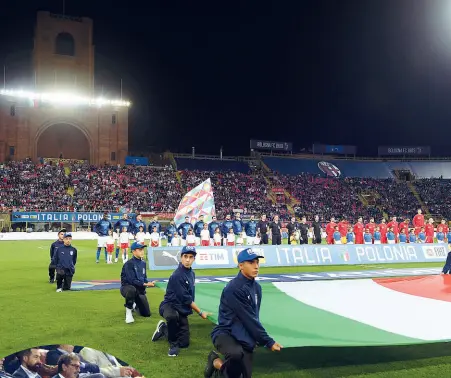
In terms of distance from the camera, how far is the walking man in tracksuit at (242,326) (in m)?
4.86

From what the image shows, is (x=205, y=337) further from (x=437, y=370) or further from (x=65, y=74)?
(x=65, y=74)

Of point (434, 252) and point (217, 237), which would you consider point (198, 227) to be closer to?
point (217, 237)

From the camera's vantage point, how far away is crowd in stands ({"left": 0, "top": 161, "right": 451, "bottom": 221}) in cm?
4388

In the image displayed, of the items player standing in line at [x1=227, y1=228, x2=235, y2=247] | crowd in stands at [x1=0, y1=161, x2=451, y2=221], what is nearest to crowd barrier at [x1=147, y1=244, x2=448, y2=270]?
player standing in line at [x1=227, y1=228, x2=235, y2=247]

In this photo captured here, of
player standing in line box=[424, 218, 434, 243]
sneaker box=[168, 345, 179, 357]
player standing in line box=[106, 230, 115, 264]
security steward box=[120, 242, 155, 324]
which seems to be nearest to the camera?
sneaker box=[168, 345, 179, 357]

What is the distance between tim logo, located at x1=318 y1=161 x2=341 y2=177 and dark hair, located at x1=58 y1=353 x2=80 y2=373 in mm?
62190

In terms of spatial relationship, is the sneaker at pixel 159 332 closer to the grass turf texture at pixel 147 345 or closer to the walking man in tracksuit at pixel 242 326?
the grass turf texture at pixel 147 345

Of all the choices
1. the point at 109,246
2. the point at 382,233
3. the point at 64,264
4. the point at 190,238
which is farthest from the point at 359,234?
the point at 64,264

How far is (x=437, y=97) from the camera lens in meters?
62.0

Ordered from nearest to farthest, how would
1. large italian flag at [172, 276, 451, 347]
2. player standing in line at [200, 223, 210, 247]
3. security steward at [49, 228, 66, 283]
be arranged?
large italian flag at [172, 276, 451, 347], security steward at [49, 228, 66, 283], player standing in line at [200, 223, 210, 247]

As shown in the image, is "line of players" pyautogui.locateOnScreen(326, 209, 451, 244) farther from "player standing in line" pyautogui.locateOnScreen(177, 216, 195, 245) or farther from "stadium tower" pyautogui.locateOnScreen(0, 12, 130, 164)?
"stadium tower" pyautogui.locateOnScreen(0, 12, 130, 164)

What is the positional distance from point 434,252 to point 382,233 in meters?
4.54

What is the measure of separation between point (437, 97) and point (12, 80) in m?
56.4

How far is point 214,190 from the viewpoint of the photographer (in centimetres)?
5238
